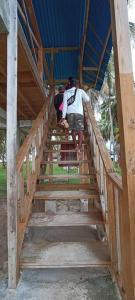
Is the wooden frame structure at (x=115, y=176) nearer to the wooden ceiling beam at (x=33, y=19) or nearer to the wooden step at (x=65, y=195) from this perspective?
the wooden step at (x=65, y=195)

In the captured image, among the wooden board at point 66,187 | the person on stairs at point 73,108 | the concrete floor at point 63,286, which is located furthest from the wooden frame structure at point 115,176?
the person on stairs at point 73,108

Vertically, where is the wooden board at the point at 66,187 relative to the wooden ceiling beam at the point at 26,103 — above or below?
below

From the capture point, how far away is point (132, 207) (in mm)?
2094

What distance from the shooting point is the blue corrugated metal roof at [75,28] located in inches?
231

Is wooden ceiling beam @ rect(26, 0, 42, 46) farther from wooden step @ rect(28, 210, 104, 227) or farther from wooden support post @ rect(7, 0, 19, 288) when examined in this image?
wooden step @ rect(28, 210, 104, 227)

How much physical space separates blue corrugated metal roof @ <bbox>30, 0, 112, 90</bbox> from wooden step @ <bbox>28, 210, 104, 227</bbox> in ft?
12.4

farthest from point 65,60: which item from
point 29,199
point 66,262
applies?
point 66,262

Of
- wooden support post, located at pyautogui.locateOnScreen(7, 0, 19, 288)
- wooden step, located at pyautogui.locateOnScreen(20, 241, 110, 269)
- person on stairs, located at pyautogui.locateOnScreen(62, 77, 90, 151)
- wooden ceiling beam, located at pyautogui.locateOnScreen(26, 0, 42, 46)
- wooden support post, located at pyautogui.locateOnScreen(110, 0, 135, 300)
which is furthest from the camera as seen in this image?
wooden ceiling beam, located at pyautogui.locateOnScreen(26, 0, 42, 46)

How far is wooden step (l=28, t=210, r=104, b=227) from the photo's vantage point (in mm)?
3586

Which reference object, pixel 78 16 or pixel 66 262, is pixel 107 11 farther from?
pixel 66 262

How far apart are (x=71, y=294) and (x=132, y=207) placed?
1325mm

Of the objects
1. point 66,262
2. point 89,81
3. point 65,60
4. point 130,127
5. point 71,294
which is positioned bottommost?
point 71,294

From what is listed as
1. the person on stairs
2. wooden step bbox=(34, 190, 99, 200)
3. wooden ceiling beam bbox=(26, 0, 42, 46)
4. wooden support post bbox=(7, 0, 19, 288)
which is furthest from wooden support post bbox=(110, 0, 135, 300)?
wooden ceiling beam bbox=(26, 0, 42, 46)

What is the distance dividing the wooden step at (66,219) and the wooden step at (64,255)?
30 centimetres
